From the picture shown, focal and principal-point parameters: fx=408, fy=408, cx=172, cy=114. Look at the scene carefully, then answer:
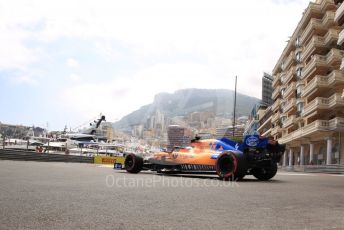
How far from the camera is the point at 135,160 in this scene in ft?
46.3

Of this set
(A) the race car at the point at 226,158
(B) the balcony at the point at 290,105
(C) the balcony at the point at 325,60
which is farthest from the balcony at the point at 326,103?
(A) the race car at the point at 226,158

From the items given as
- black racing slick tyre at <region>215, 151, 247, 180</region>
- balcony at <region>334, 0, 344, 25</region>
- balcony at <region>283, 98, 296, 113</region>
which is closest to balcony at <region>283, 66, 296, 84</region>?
balcony at <region>283, 98, 296, 113</region>

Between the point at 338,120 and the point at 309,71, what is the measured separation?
36.4 feet

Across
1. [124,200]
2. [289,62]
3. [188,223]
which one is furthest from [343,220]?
[289,62]

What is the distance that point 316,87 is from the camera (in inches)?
1784

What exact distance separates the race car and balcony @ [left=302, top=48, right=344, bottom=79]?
35624mm

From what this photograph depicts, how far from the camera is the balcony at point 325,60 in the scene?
43.8m

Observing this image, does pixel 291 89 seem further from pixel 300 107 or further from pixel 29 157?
pixel 29 157

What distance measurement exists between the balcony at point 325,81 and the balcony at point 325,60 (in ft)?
5.86

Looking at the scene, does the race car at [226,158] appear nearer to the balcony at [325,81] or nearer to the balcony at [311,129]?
the balcony at [311,129]

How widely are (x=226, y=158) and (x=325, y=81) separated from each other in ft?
122

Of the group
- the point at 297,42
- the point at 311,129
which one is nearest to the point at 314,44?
the point at 297,42

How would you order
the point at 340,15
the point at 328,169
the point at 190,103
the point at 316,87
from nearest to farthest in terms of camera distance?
the point at 328,169 → the point at 340,15 → the point at 316,87 → the point at 190,103

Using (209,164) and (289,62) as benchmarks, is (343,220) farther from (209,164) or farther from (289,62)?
(289,62)
